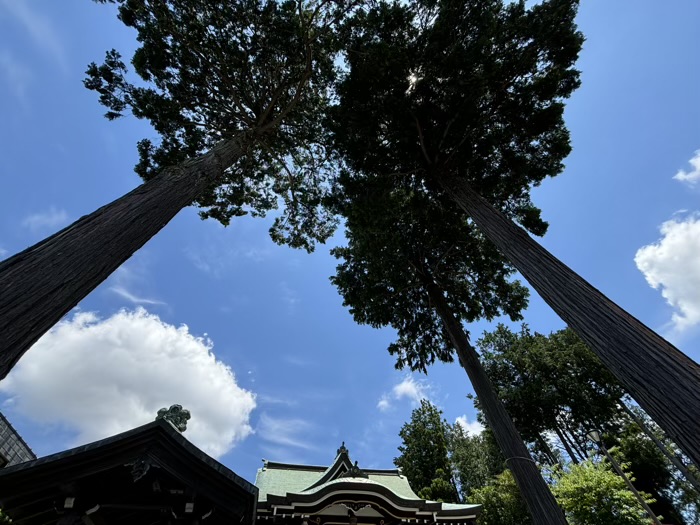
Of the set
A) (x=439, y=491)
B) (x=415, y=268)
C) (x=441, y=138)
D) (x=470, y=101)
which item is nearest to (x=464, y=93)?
(x=470, y=101)

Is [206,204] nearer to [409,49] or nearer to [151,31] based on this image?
[151,31]

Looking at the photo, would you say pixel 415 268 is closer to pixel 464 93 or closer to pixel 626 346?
pixel 464 93

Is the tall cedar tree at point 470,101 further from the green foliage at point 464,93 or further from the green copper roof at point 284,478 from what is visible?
the green copper roof at point 284,478

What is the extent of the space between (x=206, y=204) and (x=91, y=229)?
23.6 ft

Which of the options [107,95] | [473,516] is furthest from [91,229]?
[473,516]

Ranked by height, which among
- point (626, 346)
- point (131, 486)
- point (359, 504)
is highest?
point (359, 504)

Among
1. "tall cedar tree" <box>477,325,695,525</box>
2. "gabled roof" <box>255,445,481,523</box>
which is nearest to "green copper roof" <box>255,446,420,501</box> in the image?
"gabled roof" <box>255,445,481,523</box>

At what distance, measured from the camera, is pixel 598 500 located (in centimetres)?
1302

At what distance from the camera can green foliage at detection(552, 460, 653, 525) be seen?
12383mm

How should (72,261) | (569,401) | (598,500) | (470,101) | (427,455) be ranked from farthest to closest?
(569,401)
(427,455)
(598,500)
(470,101)
(72,261)

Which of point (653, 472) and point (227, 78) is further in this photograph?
point (653, 472)

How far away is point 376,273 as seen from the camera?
10.9 m

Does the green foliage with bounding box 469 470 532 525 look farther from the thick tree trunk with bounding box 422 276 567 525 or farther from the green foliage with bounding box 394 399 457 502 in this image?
the thick tree trunk with bounding box 422 276 567 525

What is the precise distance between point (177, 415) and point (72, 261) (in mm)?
5127
